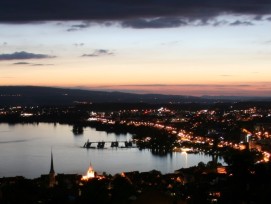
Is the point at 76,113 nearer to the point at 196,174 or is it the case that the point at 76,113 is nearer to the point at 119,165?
the point at 119,165

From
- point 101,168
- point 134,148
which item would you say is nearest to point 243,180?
point 101,168

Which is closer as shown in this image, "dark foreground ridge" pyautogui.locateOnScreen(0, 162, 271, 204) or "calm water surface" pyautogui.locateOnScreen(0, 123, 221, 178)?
"dark foreground ridge" pyautogui.locateOnScreen(0, 162, 271, 204)

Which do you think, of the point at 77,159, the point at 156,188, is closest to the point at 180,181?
the point at 156,188

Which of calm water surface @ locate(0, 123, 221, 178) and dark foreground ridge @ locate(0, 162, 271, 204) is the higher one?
dark foreground ridge @ locate(0, 162, 271, 204)

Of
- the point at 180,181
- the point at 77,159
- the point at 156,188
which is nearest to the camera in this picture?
the point at 156,188

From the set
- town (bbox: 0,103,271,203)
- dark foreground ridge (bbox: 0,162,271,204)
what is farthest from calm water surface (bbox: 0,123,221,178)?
dark foreground ridge (bbox: 0,162,271,204)

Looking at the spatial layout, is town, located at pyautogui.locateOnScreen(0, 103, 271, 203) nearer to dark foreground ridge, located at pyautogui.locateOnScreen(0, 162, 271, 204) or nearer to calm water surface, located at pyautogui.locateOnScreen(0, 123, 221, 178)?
Answer: dark foreground ridge, located at pyautogui.locateOnScreen(0, 162, 271, 204)

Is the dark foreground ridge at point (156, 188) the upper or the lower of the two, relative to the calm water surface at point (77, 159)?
upper

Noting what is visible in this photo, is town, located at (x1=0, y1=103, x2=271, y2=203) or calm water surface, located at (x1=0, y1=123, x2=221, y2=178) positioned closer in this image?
town, located at (x1=0, y1=103, x2=271, y2=203)

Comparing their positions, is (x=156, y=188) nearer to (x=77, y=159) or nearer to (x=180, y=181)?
(x=180, y=181)

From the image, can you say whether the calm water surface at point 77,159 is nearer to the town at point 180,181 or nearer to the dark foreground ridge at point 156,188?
the town at point 180,181

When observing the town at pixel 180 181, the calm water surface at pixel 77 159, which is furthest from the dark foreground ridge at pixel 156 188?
the calm water surface at pixel 77 159
